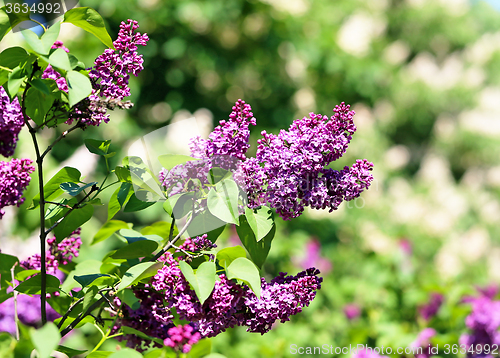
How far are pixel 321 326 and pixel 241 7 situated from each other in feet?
8.52

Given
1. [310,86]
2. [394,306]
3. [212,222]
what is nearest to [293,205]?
[212,222]

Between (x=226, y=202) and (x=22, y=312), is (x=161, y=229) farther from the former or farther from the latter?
(x=22, y=312)

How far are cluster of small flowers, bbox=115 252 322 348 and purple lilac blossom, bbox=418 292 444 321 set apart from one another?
1006 millimetres

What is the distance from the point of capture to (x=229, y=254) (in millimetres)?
420

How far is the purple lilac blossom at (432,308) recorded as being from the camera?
4.21 ft

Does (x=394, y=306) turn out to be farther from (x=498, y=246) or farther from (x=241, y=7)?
(x=498, y=246)

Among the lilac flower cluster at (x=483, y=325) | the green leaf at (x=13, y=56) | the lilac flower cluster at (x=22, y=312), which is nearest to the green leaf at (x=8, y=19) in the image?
the green leaf at (x=13, y=56)

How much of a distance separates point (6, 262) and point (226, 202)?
0.97 feet

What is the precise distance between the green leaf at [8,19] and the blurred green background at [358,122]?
102 cm

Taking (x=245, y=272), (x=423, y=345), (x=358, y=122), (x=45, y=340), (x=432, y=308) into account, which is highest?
(x=358, y=122)

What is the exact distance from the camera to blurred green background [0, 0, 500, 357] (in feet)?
5.26

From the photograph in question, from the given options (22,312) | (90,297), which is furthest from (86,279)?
(22,312)

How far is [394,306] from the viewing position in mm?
1397

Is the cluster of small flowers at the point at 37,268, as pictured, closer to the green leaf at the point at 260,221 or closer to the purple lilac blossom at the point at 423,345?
the green leaf at the point at 260,221
